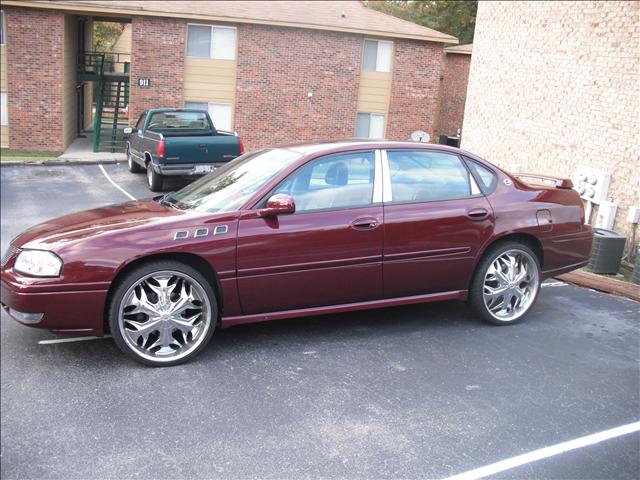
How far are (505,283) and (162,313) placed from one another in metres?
2.95

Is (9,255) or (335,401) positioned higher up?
(9,255)

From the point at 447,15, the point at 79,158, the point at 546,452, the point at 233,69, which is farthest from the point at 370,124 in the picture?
the point at 546,452

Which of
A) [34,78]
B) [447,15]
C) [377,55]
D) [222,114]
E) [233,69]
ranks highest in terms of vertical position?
[447,15]

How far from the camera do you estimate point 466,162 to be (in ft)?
20.0

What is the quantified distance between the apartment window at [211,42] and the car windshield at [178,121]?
782 cm

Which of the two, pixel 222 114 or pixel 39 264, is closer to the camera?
pixel 39 264

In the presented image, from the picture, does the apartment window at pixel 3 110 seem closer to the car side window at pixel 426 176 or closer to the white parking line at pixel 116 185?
the white parking line at pixel 116 185

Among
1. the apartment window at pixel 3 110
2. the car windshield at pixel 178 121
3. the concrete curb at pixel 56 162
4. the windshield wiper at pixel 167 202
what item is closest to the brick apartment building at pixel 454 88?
the car windshield at pixel 178 121

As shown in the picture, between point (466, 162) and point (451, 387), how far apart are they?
2.15m

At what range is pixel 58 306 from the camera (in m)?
4.71

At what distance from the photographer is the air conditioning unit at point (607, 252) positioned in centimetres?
874

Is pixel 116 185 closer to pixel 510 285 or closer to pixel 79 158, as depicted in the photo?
pixel 79 158

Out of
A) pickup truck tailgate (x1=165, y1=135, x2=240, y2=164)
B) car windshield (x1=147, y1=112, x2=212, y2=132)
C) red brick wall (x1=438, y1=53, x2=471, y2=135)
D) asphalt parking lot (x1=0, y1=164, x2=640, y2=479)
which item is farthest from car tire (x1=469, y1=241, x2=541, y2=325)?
red brick wall (x1=438, y1=53, x2=471, y2=135)

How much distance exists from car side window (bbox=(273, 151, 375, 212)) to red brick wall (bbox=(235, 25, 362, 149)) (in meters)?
19.7
